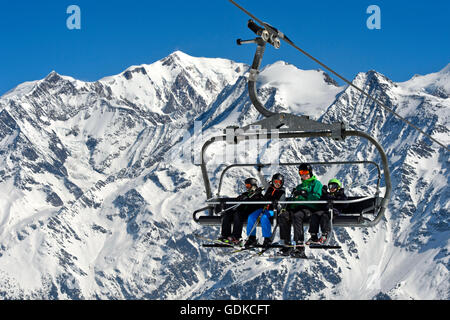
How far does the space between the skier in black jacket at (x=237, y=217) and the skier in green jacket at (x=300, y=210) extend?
898mm

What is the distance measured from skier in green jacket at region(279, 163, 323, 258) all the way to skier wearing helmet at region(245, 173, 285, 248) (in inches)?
12.4

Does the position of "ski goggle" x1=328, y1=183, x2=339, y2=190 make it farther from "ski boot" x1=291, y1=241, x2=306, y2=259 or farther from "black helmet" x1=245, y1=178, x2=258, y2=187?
"ski boot" x1=291, y1=241, x2=306, y2=259

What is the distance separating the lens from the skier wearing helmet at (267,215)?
18.9m

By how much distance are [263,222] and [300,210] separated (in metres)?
0.94

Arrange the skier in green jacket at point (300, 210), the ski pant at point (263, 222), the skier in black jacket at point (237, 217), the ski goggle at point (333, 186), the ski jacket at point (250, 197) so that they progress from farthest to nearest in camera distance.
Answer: the ski goggle at point (333, 186)
the ski jacket at point (250, 197)
the skier in black jacket at point (237, 217)
the ski pant at point (263, 222)
the skier in green jacket at point (300, 210)

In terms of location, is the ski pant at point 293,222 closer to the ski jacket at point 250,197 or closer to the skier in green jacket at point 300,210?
the skier in green jacket at point 300,210

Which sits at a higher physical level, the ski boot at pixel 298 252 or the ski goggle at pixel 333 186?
the ski goggle at pixel 333 186

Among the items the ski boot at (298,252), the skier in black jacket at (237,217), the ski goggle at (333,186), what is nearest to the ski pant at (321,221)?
the ski boot at (298,252)

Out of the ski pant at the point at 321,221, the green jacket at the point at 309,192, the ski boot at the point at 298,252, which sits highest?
the green jacket at the point at 309,192

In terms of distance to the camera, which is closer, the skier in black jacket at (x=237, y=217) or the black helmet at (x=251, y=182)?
the skier in black jacket at (x=237, y=217)

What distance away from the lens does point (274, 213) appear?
62.2 feet
